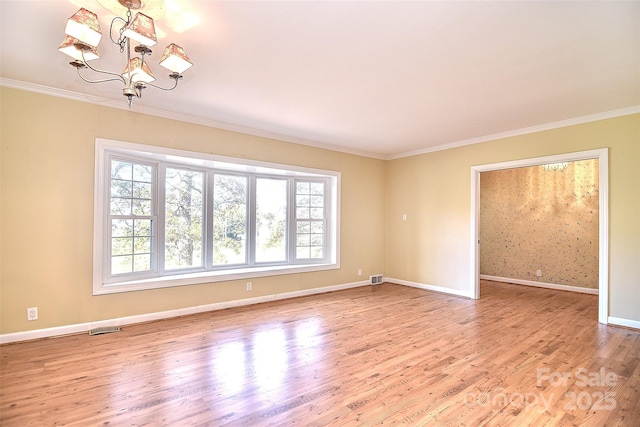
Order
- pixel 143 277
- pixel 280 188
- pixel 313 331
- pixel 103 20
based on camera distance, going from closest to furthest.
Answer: pixel 103 20, pixel 313 331, pixel 143 277, pixel 280 188

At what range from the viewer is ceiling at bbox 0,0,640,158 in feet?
6.93

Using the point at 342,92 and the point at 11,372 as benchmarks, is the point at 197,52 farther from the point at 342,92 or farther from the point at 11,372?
the point at 11,372

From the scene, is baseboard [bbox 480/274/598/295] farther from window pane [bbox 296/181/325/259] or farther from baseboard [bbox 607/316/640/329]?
window pane [bbox 296/181/325/259]

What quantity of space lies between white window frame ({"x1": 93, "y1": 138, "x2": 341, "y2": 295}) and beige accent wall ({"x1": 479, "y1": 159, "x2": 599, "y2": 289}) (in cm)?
373

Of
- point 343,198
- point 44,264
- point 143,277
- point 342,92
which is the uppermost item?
point 342,92

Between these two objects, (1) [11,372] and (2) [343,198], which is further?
(2) [343,198]

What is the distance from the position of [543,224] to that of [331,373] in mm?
5828

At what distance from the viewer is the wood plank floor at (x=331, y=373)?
82.6 inches

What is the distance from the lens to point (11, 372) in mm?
2607

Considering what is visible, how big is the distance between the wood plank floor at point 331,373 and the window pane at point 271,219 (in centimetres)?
136

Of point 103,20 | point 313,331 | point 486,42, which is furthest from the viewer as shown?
point 313,331

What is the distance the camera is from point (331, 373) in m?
2.66

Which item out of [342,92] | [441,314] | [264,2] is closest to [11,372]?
[264,2]

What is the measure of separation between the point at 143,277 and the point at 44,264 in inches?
41.5
